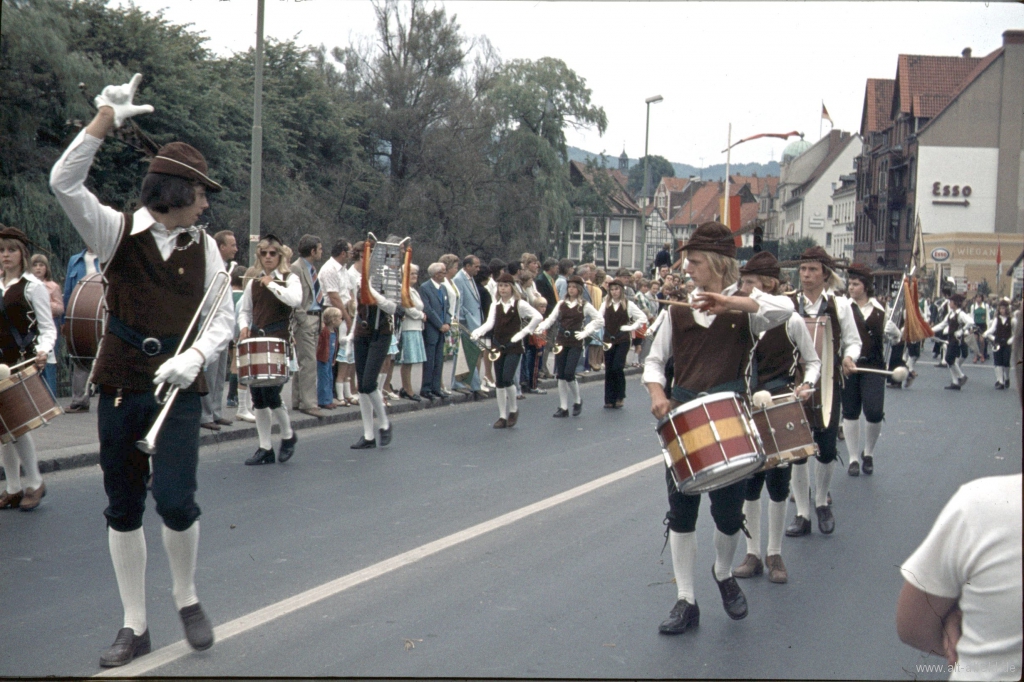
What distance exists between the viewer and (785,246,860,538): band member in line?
26.8ft

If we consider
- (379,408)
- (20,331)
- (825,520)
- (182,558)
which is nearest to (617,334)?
(379,408)

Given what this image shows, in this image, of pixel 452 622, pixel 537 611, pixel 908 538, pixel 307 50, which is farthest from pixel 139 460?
pixel 307 50

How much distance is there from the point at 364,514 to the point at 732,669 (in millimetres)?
3786

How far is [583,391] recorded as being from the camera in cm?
2027

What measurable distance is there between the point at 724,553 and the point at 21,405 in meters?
4.78

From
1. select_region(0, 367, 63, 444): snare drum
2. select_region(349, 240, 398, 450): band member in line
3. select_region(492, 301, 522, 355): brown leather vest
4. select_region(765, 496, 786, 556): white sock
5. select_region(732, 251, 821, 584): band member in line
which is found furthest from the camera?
select_region(492, 301, 522, 355): brown leather vest

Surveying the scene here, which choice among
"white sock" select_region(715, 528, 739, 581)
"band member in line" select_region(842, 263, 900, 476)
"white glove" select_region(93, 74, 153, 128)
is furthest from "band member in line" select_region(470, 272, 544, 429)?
"white glove" select_region(93, 74, 153, 128)

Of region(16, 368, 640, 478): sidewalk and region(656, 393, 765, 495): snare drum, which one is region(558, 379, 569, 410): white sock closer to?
region(16, 368, 640, 478): sidewalk

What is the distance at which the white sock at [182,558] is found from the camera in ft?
16.6

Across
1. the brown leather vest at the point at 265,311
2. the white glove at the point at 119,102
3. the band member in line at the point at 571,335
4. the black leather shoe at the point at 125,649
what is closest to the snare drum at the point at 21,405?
the brown leather vest at the point at 265,311

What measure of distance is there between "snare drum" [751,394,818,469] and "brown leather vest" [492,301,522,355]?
8548 millimetres

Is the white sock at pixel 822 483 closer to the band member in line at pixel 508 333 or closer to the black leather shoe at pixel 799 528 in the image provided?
the black leather shoe at pixel 799 528

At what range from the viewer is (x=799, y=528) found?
8.37 metres

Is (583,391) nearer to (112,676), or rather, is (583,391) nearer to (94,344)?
(94,344)
